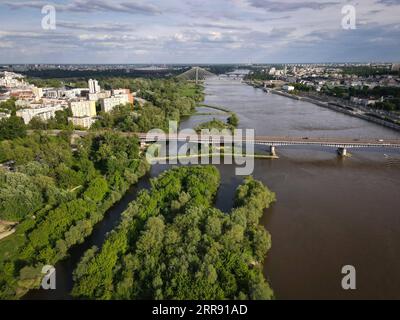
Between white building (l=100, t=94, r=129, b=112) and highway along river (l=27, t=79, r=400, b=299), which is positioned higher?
white building (l=100, t=94, r=129, b=112)

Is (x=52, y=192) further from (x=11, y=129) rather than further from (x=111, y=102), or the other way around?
(x=111, y=102)

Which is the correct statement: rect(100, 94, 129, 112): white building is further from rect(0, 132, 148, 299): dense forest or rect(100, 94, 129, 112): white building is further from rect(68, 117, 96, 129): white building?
rect(0, 132, 148, 299): dense forest

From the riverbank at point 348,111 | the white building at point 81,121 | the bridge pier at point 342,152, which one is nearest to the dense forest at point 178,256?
the bridge pier at point 342,152

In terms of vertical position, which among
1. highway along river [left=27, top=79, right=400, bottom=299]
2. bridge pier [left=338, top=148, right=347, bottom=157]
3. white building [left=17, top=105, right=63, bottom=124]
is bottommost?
highway along river [left=27, top=79, right=400, bottom=299]

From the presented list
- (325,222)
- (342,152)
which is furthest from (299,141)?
(325,222)

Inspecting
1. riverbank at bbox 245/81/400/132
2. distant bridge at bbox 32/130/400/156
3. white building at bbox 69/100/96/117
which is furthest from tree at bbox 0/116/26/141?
riverbank at bbox 245/81/400/132
